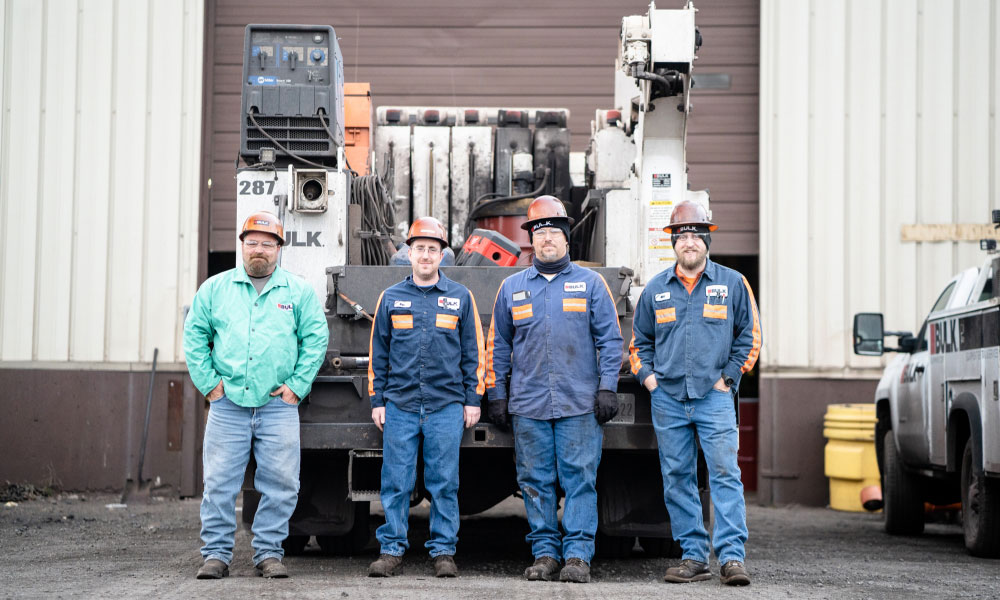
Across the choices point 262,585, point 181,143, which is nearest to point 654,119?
point 262,585

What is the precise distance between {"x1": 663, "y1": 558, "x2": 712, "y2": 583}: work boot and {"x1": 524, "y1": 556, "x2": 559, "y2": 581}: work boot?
→ 0.61 m

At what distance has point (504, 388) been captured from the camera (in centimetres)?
634

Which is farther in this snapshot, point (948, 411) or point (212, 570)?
point (948, 411)

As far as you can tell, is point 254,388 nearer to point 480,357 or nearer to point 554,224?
point 480,357

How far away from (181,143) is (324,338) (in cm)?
707

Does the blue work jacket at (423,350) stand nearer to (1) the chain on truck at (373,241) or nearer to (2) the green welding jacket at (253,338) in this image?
(1) the chain on truck at (373,241)

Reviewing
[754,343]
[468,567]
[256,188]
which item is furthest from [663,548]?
[256,188]

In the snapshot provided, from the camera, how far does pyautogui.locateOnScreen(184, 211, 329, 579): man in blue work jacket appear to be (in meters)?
6.05

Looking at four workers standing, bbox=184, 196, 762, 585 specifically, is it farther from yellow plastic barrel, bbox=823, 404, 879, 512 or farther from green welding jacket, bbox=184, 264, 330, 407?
yellow plastic barrel, bbox=823, 404, 879, 512

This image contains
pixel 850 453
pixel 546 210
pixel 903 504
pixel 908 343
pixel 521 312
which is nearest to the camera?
pixel 521 312

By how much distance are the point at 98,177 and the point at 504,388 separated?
25.1 feet

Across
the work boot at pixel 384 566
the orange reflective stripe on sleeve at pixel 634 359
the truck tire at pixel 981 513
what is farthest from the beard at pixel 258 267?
the truck tire at pixel 981 513

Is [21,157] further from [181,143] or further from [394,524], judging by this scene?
[394,524]

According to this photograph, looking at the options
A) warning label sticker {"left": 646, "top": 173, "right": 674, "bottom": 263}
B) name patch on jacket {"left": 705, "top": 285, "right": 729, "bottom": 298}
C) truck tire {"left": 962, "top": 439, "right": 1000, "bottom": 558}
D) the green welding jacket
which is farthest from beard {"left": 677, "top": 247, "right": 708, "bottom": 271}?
truck tire {"left": 962, "top": 439, "right": 1000, "bottom": 558}
